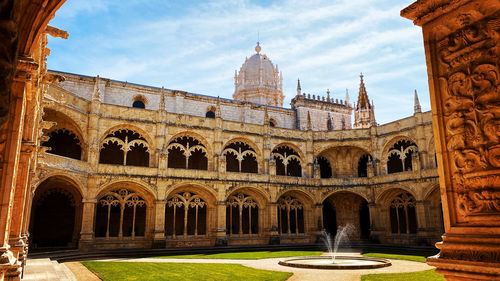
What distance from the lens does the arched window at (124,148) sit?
24359 millimetres

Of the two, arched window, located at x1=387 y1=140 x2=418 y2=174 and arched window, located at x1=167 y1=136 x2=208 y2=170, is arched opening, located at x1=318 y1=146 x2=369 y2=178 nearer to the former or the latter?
arched window, located at x1=387 y1=140 x2=418 y2=174

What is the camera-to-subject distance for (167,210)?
27.2 m

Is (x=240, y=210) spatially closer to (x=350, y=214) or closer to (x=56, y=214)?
(x=350, y=214)

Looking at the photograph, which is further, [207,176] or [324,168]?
[324,168]

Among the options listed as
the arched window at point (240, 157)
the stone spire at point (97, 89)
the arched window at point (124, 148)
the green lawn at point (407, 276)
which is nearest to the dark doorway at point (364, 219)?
the arched window at point (240, 157)

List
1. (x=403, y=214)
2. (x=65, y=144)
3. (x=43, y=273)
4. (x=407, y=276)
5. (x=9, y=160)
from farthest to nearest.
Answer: (x=403, y=214), (x=65, y=144), (x=407, y=276), (x=43, y=273), (x=9, y=160)

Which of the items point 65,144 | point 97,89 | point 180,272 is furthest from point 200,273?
point 97,89

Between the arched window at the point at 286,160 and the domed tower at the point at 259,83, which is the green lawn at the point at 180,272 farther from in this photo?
the domed tower at the point at 259,83

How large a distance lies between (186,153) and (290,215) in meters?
10.5

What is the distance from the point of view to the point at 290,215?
30.3 meters

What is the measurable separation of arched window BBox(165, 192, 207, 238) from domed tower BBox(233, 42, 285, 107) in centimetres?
1877

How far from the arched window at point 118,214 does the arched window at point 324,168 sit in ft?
49.6

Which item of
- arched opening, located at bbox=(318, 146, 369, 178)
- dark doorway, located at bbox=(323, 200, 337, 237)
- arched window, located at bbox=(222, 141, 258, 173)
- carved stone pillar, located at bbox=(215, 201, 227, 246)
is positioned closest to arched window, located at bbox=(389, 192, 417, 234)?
arched opening, located at bbox=(318, 146, 369, 178)

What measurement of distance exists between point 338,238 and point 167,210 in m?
13.5
